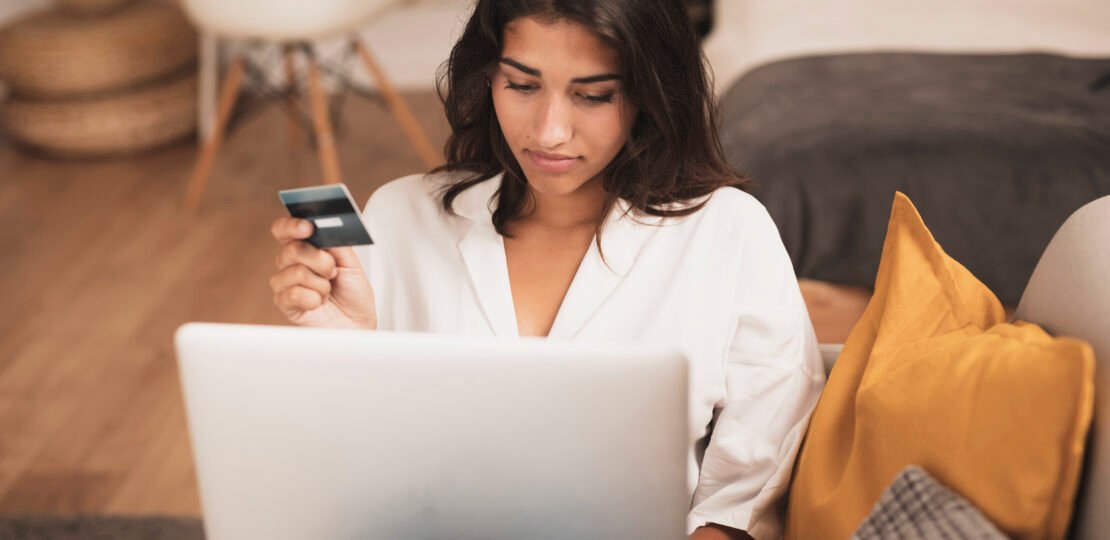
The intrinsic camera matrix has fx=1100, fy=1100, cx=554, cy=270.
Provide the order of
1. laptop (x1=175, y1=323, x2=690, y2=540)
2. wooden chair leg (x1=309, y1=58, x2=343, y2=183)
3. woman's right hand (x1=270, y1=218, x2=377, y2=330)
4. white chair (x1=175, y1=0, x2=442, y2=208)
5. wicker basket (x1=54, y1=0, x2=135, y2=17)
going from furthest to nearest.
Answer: wicker basket (x1=54, y1=0, x2=135, y2=17), wooden chair leg (x1=309, y1=58, x2=343, y2=183), white chair (x1=175, y1=0, x2=442, y2=208), woman's right hand (x1=270, y1=218, x2=377, y2=330), laptop (x1=175, y1=323, x2=690, y2=540)

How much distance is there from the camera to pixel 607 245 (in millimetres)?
1320

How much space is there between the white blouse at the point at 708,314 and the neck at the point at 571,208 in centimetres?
6

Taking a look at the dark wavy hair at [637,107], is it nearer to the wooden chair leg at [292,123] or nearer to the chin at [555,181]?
→ the chin at [555,181]

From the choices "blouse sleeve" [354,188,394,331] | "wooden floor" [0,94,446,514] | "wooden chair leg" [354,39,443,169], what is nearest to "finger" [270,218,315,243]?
"blouse sleeve" [354,188,394,331]

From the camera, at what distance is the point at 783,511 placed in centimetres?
128

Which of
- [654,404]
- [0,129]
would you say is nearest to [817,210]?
[654,404]

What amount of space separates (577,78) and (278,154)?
2744mm

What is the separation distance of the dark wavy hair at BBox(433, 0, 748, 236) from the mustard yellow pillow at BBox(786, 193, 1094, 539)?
248 millimetres

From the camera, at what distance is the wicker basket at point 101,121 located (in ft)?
12.0

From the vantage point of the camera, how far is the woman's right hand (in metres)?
1.18

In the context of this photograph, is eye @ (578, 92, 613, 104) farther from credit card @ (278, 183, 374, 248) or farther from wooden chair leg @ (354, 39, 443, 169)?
wooden chair leg @ (354, 39, 443, 169)

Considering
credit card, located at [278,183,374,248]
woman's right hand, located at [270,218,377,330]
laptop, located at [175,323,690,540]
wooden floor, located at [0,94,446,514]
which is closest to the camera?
laptop, located at [175,323,690,540]

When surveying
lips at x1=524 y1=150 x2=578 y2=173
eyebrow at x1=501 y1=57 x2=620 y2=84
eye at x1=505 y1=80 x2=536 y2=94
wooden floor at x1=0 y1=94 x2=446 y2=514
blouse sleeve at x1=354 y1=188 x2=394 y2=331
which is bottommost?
wooden floor at x1=0 y1=94 x2=446 y2=514

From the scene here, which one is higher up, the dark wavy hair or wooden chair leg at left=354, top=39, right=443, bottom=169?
the dark wavy hair
